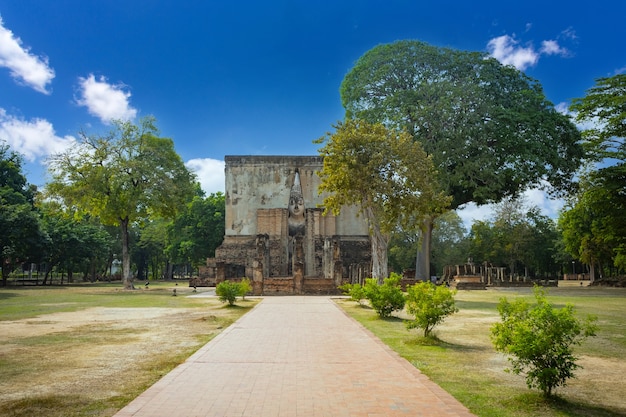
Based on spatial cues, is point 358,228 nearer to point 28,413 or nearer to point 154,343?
point 154,343

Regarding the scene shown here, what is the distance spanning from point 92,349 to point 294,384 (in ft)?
16.7

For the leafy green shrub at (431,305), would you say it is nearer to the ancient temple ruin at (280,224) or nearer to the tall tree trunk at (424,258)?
the tall tree trunk at (424,258)

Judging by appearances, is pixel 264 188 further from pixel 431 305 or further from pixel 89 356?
pixel 89 356

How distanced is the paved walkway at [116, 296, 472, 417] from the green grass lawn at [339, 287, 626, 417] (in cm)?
40

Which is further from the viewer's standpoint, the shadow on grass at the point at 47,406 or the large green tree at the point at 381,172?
the large green tree at the point at 381,172

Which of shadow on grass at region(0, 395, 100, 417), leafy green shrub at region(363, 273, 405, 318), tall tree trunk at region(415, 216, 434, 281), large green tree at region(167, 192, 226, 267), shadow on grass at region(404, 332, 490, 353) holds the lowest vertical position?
shadow on grass at region(0, 395, 100, 417)

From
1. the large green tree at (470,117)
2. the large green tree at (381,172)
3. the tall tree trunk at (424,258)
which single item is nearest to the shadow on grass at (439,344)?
the large green tree at (381,172)

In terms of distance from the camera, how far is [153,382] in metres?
7.26

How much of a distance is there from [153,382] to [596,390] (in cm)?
602

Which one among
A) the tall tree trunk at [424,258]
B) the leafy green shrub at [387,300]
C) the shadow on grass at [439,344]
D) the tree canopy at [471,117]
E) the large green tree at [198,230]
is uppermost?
the tree canopy at [471,117]

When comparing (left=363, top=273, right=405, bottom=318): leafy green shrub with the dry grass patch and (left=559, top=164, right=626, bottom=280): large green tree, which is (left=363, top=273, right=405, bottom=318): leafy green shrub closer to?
the dry grass patch

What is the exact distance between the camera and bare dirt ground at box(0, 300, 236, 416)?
6.98 metres

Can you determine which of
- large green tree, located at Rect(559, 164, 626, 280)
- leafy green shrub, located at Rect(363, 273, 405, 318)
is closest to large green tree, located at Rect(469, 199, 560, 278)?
large green tree, located at Rect(559, 164, 626, 280)

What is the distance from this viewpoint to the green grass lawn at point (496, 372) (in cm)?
614
